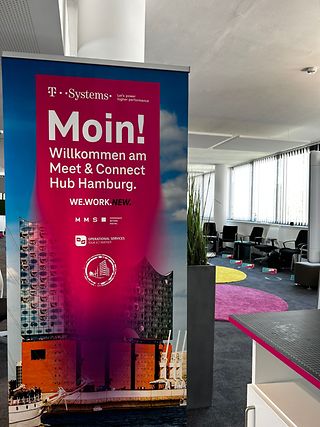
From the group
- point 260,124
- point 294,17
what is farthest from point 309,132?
point 294,17

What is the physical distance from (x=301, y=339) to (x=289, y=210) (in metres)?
8.09

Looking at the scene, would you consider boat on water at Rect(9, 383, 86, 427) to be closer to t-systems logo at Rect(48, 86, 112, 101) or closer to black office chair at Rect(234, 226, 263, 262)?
t-systems logo at Rect(48, 86, 112, 101)

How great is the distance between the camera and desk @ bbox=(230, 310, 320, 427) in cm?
114

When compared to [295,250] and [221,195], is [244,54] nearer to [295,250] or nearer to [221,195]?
[295,250]

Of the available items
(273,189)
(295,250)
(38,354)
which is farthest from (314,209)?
(38,354)

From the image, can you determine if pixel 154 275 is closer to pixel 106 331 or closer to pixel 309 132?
pixel 106 331

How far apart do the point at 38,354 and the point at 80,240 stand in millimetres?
608

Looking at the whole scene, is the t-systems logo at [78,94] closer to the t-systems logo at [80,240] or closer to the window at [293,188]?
the t-systems logo at [80,240]

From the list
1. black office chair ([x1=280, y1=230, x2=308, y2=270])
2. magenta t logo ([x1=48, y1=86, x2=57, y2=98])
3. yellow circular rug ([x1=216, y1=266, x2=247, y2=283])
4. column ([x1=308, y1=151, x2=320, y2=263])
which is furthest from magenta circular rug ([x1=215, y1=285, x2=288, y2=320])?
magenta t logo ([x1=48, y1=86, x2=57, y2=98])

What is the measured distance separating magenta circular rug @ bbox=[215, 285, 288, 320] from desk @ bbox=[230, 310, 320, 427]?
3.10 metres

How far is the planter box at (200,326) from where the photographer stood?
231cm

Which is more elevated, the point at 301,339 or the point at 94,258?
the point at 94,258

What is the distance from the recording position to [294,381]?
143 centimetres

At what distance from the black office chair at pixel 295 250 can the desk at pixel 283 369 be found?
6201 millimetres
